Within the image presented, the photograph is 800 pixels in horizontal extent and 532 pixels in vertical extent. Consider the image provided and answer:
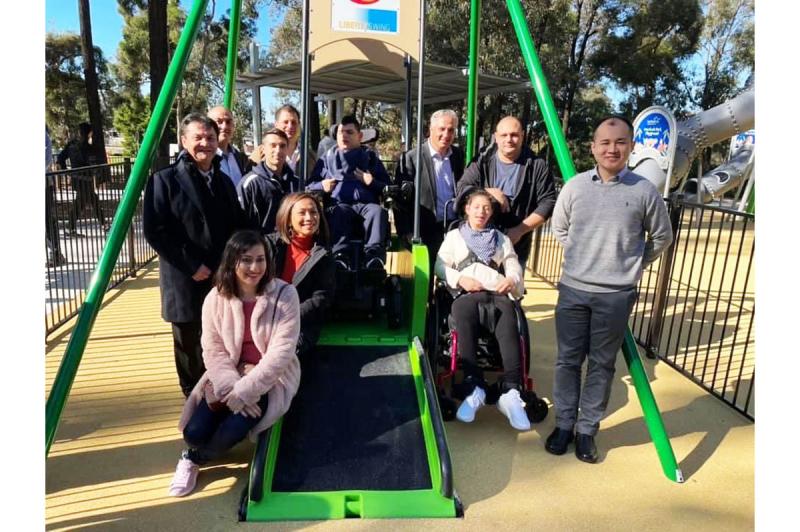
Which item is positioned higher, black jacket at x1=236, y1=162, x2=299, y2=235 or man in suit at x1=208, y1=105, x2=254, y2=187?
man in suit at x1=208, y1=105, x2=254, y2=187

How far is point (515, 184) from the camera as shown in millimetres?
3914

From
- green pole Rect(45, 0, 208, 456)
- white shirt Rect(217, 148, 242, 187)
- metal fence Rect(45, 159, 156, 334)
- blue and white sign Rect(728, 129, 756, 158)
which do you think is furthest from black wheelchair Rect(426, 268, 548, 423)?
blue and white sign Rect(728, 129, 756, 158)

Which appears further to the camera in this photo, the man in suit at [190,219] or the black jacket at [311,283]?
the black jacket at [311,283]

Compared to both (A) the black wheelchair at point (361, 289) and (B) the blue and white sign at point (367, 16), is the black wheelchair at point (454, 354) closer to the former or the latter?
(A) the black wheelchair at point (361, 289)

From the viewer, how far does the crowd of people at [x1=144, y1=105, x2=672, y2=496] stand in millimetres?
2758

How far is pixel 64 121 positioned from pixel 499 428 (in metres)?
45.4

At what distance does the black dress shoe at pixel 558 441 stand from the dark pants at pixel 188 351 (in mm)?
2133

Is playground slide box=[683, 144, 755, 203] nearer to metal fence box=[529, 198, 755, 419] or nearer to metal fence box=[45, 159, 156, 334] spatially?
metal fence box=[529, 198, 755, 419]

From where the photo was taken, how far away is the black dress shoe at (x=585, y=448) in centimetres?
309

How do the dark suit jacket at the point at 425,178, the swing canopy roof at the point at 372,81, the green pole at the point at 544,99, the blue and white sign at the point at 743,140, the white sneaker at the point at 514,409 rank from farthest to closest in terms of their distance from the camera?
1. the blue and white sign at the point at 743,140
2. the swing canopy roof at the point at 372,81
3. the dark suit jacket at the point at 425,178
4. the green pole at the point at 544,99
5. the white sneaker at the point at 514,409

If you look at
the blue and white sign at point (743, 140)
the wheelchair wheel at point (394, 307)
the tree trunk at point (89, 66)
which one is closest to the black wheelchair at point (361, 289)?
the wheelchair wheel at point (394, 307)

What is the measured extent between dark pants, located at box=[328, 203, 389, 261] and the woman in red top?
64 cm

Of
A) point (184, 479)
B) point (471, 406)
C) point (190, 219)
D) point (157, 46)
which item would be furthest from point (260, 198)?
point (157, 46)

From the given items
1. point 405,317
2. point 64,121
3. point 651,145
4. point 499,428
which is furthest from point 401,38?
point 64,121
